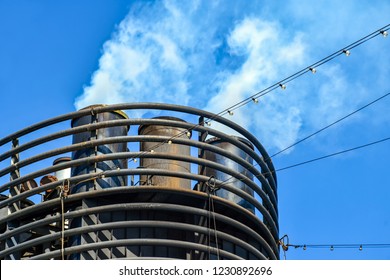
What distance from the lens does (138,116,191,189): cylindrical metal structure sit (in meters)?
40.7

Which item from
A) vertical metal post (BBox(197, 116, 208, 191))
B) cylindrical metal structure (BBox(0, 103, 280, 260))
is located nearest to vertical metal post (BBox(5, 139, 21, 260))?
cylindrical metal structure (BBox(0, 103, 280, 260))

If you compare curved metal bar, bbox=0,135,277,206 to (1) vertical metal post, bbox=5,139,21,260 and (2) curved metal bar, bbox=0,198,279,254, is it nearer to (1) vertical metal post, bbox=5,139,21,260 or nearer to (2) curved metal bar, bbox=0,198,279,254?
(1) vertical metal post, bbox=5,139,21,260

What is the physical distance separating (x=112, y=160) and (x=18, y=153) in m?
4.17

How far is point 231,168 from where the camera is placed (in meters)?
41.9

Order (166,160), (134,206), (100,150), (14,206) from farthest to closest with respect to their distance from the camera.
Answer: (166,160) → (14,206) → (100,150) → (134,206)

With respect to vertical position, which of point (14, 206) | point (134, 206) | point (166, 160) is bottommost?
point (134, 206)

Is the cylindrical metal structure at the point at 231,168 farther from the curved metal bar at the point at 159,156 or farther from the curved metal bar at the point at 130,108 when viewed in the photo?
the curved metal bar at the point at 130,108

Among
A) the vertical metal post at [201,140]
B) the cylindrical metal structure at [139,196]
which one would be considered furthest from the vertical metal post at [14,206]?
the vertical metal post at [201,140]

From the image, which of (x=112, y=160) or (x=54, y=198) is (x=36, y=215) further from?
(x=112, y=160)

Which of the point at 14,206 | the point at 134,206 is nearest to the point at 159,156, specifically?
the point at 134,206

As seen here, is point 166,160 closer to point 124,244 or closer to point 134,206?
point 134,206

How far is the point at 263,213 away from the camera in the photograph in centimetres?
4166

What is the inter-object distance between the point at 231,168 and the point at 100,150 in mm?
5612

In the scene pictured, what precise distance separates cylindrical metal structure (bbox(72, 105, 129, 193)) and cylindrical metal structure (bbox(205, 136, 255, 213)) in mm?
3677
